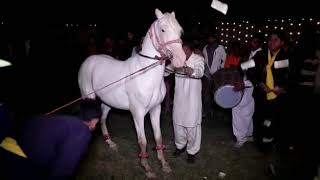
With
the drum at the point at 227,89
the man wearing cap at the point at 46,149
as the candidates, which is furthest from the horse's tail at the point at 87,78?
the man wearing cap at the point at 46,149

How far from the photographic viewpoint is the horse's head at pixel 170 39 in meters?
4.48

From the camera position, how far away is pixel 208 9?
55.1ft

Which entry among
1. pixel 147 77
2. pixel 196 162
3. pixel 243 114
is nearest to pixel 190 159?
pixel 196 162

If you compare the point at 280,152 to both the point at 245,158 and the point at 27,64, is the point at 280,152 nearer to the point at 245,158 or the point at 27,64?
the point at 245,158

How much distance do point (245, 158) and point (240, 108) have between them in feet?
3.38

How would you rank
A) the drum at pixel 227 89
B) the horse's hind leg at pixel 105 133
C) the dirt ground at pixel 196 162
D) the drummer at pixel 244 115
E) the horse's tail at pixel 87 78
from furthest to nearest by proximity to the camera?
1. the drummer at pixel 244 115
2. the horse's hind leg at pixel 105 133
3. the horse's tail at pixel 87 78
4. the drum at pixel 227 89
5. the dirt ground at pixel 196 162

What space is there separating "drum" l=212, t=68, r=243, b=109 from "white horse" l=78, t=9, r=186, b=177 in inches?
48.1

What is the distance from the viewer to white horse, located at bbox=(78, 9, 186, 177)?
4.55 meters

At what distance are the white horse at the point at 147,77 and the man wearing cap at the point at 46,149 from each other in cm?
252

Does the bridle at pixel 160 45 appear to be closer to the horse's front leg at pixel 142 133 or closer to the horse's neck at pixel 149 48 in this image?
the horse's neck at pixel 149 48

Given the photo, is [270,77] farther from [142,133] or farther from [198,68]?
[142,133]

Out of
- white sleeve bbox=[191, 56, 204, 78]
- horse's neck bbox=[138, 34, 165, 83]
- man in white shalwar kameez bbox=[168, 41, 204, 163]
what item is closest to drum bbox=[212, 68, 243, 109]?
man in white shalwar kameez bbox=[168, 41, 204, 163]

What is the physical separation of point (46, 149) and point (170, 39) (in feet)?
8.88

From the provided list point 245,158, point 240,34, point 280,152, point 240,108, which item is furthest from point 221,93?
point 240,34
